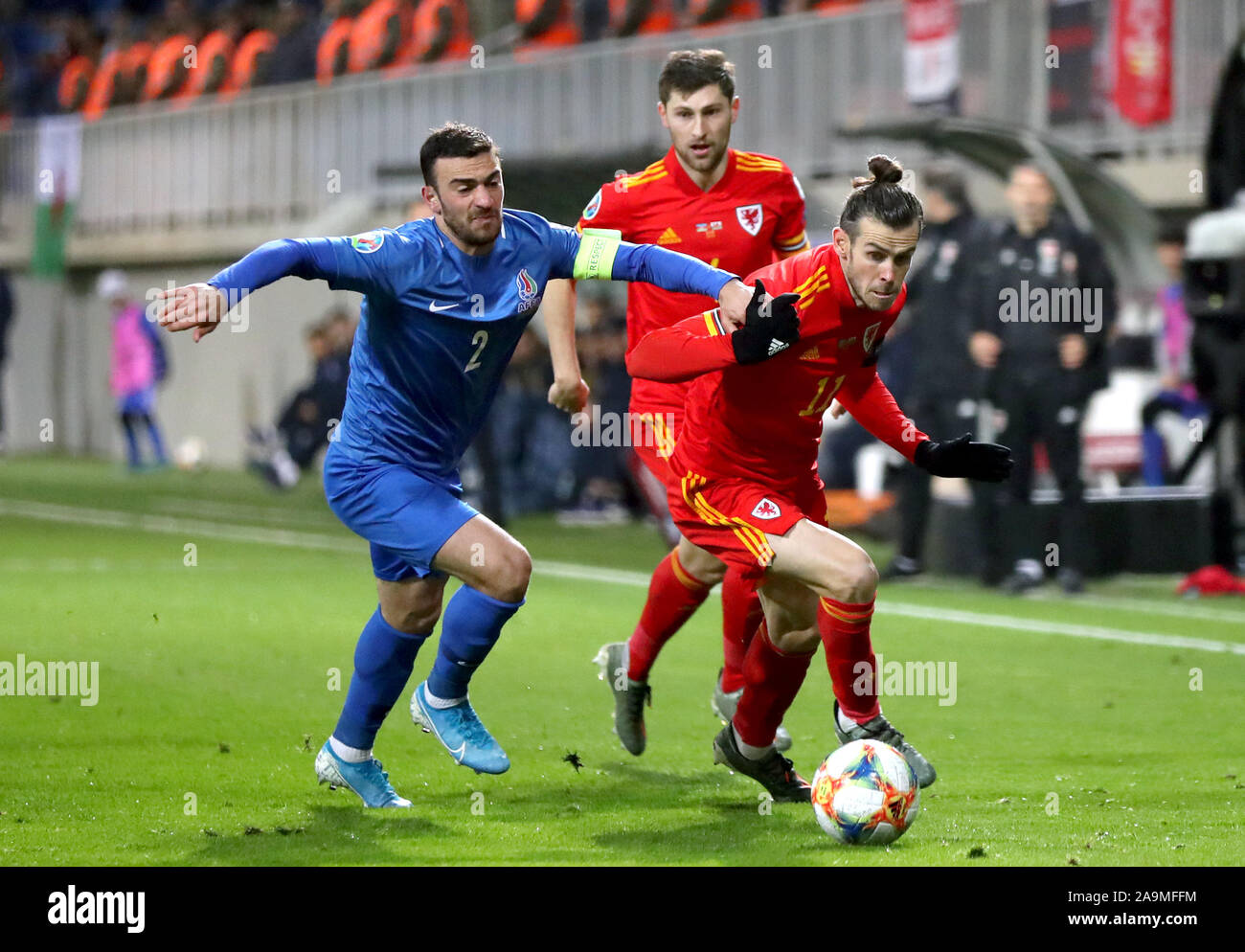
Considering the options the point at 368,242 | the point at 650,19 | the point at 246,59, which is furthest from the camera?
the point at 246,59

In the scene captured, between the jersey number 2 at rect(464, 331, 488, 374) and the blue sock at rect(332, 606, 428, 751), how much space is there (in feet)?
2.54

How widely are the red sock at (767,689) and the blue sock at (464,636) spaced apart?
2.38 ft

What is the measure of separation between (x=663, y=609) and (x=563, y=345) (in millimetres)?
956

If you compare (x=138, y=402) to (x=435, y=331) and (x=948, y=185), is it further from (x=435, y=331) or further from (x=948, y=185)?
(x=435, y=331)

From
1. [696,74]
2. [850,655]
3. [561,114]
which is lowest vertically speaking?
[850,655]

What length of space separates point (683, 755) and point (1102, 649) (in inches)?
124

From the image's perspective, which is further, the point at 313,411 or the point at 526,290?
the point at 313,411

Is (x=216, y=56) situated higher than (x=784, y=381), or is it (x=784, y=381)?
(x=216, y=56)

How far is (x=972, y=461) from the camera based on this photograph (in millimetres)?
5992

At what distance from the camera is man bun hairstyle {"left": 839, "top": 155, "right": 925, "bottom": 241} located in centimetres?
567

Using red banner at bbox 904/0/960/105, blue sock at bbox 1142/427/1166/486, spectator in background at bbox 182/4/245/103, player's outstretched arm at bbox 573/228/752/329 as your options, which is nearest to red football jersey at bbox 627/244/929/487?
player's outstretched arm at bbox 573/228/752/329

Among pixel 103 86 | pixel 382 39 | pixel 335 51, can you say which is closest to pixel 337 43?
pixel 335 51
